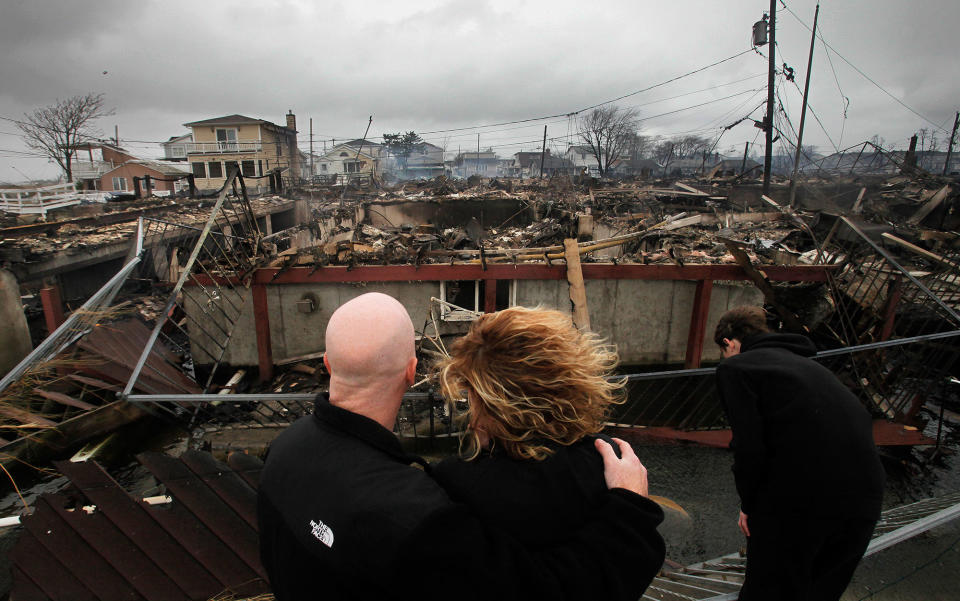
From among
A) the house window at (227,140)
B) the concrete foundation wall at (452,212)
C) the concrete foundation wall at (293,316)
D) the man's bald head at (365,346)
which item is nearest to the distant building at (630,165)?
the house window at (227,140)

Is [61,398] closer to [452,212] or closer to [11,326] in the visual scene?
[11,326]

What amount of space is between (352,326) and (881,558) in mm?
5311

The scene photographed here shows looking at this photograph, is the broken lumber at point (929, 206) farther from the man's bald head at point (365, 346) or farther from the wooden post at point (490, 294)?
the man's bald head at point (365, 346)

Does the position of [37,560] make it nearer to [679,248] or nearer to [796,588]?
[796,588]

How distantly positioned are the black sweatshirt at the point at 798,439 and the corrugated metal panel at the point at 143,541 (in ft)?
10.3

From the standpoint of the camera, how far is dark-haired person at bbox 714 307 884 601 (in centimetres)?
213

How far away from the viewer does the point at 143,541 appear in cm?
315

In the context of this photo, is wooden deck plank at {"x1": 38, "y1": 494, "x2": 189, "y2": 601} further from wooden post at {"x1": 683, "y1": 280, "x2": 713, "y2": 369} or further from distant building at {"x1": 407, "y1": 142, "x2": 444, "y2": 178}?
distant building at {"x1": 407, "y1": 142, "x2": 444, "y2": 178}

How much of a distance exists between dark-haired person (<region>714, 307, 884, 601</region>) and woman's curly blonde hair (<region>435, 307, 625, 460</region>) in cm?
133

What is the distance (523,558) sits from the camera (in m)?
1.10

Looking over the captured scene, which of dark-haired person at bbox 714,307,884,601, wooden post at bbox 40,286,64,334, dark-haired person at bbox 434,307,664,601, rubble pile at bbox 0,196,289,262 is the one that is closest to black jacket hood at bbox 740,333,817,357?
dark-haired person at bbox 714,307,884,601

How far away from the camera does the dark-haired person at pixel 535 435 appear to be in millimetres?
1184

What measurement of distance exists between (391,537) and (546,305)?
30.7 feet

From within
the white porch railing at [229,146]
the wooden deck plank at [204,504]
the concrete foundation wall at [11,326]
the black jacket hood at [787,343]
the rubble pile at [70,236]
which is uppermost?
the white porch railing at [229,146]
